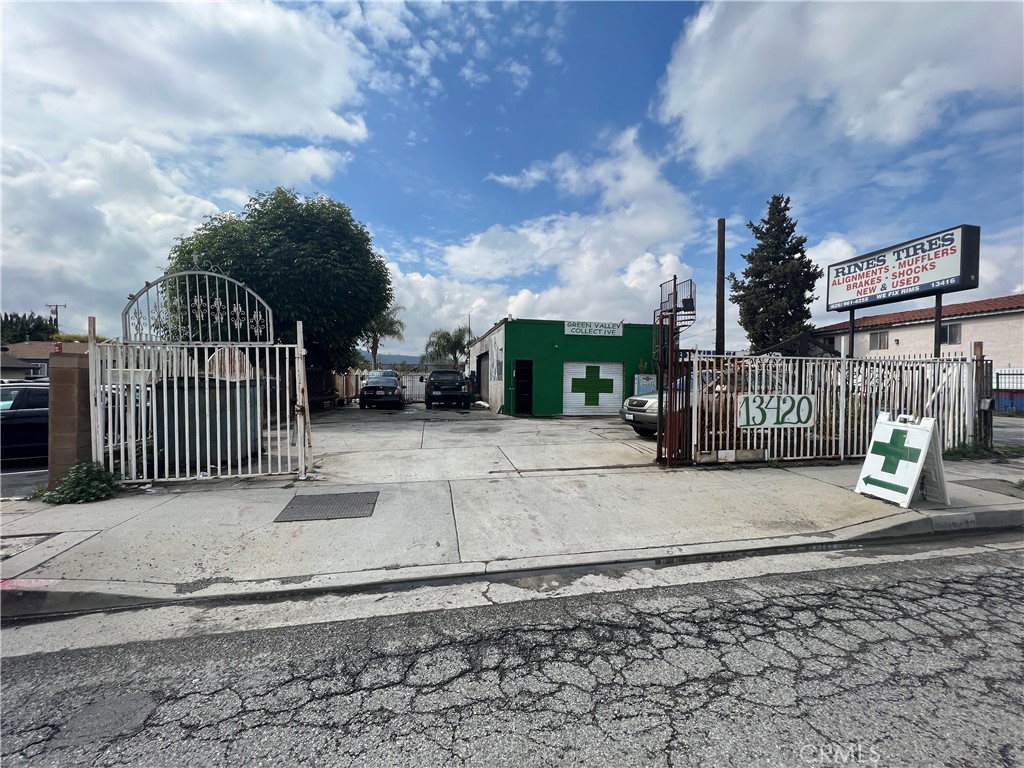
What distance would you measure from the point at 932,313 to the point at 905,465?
1061 inches

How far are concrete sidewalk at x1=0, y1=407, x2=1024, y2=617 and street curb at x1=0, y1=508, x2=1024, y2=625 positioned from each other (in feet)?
0.05

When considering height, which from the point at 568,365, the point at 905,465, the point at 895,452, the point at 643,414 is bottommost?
the point at 905,465

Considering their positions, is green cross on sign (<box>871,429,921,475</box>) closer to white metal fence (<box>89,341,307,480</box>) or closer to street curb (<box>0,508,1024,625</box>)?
street curb (<box>0,508,1024,625</box>)

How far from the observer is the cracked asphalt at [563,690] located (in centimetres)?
211

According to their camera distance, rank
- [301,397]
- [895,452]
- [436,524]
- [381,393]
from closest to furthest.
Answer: [436,524], [895,452], [301,397], [381,393]

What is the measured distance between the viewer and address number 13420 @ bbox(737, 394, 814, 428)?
7887 millimetres

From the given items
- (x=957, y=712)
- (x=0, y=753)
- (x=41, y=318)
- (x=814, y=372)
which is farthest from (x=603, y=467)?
(x=41, y=318)

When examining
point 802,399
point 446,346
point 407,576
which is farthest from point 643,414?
point 446,346

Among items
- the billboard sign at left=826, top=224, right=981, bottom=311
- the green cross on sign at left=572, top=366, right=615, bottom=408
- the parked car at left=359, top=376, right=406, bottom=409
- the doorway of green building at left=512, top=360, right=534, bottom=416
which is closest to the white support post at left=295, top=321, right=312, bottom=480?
the doorway of green building at left=512, top=360, right=534, bottom=416

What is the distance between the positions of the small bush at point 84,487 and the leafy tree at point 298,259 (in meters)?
10.6

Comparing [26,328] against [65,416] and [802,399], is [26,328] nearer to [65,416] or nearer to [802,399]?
[65,416]

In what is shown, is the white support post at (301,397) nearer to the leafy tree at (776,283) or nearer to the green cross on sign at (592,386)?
the green cross on sign at (592,386)

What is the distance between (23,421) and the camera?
811 centimetres

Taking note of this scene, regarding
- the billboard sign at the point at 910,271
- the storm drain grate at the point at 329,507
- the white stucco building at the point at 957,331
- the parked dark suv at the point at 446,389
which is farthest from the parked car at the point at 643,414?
the white stucco building at the point at 957,331
